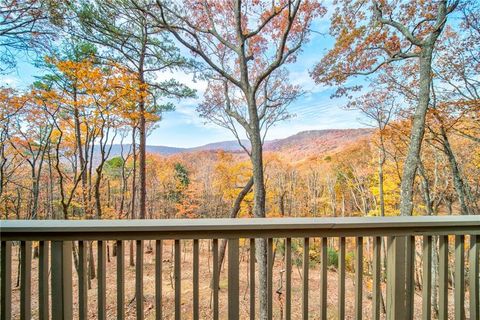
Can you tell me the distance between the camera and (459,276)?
1.17 m

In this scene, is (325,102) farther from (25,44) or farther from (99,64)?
(25,44)

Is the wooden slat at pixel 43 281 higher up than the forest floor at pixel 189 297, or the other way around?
the wooden slat at pixel 43 281

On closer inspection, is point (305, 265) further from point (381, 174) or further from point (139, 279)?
point (381, 174)

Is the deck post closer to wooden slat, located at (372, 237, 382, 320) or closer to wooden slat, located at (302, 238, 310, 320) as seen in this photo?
wooden slat, located at (302, 238, 310, 320)

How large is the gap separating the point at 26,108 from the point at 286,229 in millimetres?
7772

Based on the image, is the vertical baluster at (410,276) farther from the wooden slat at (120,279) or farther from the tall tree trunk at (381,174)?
the tall tree trunk at (381,174)

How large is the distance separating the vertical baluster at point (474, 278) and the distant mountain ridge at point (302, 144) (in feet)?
22.0

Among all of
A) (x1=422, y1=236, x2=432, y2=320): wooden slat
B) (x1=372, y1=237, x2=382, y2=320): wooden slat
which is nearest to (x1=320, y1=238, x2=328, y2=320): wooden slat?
(x1=372, y1=237, x2=382, y2=320): wooden slat

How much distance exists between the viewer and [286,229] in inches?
40.7

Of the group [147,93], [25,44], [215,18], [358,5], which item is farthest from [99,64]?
[358,5]

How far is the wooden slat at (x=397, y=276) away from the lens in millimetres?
1109

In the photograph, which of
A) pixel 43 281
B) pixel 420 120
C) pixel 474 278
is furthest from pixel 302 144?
pixel 43 281

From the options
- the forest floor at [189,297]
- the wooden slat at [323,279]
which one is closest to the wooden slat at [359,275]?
the wooden slat at [323,279]

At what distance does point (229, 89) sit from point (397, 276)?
20.4 ft
